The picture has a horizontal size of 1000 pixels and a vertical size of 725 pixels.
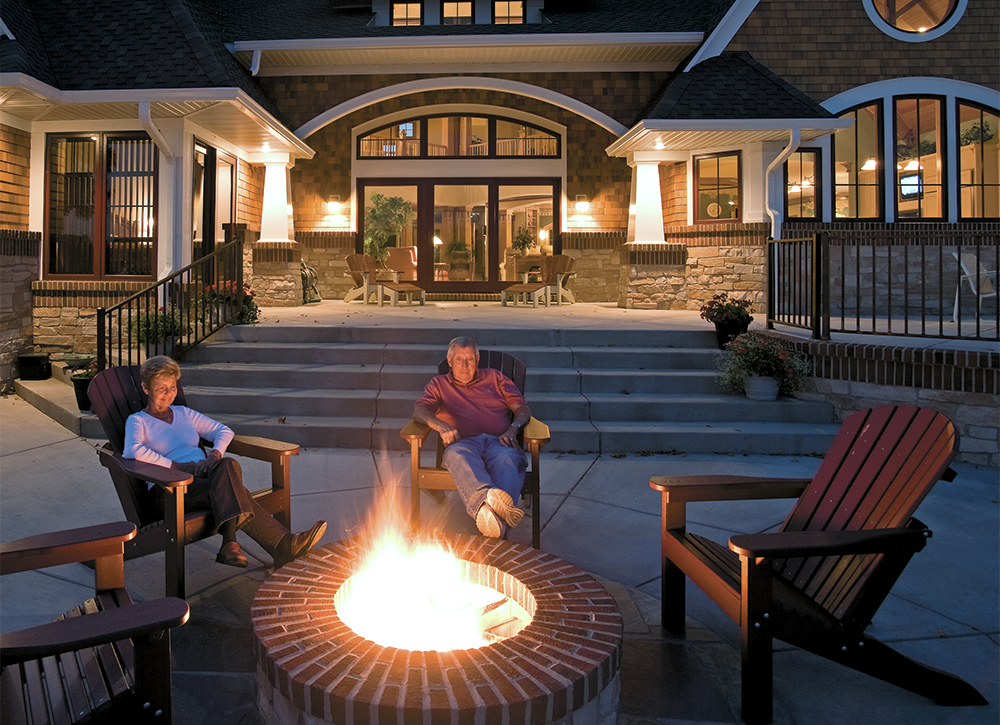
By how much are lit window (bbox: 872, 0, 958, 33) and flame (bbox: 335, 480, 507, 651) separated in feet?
40.1

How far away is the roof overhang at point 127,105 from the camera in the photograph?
8.34 meters

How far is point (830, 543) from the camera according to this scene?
7.34 ft

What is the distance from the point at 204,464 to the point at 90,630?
1.75 meters

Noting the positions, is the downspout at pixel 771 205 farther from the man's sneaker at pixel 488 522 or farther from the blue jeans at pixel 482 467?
the man's sneaker at pixel 488 522

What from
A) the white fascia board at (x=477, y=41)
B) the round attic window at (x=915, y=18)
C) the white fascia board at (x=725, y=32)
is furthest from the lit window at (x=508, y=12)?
the round attic window at (x=915, y=18)

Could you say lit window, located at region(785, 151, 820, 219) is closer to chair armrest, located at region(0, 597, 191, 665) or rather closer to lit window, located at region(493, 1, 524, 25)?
lit window, located at region(493, 1, 524, 25)

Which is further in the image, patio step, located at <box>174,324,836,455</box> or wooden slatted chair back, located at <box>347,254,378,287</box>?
wooden slatted chair back, located at <box>347,254,378,287</box>

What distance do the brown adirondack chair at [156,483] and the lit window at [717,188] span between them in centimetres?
958

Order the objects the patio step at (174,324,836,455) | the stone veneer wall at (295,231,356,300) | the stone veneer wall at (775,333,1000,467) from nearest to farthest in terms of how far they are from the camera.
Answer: the stone veneer wall at (775,333,1000,467)
the patio step at (174,324,836,455)
the stone veneer wall at (295,231,356,300)

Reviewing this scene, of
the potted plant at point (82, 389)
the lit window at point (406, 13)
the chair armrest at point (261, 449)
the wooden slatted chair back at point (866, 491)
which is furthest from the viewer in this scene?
the lit window at point (406, 13)

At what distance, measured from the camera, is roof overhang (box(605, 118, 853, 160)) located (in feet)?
32.9

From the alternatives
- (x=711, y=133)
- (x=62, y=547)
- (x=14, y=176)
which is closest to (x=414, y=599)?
(x=62, y=547)

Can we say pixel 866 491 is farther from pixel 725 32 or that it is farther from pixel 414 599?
pixel 725 32

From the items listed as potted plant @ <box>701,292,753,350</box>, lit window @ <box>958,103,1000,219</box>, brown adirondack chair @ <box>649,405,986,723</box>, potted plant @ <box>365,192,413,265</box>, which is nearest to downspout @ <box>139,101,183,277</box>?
potted plant @ <box>365,192,413,265</box>
